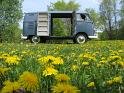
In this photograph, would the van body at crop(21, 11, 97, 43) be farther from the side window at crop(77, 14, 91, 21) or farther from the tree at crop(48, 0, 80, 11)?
the tree at crop(48, 0, 80, 11)

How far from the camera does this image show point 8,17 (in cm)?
3192

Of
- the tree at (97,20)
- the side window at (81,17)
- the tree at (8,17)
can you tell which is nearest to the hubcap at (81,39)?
the side window at (81,17)

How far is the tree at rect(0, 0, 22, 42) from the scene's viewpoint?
31.3 m

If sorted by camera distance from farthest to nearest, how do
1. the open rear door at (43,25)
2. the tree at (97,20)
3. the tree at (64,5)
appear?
the tree at (97,20)
the tree at (64,5)
the open rear door at (43,25)

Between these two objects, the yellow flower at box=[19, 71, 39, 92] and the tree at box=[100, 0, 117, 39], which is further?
the tree at box=[100, 0, 117, 39]

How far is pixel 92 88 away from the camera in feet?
7.61

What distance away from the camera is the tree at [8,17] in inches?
1231

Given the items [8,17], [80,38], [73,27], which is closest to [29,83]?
[80,38]

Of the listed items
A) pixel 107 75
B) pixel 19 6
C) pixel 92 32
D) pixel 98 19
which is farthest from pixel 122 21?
pixel 107 75

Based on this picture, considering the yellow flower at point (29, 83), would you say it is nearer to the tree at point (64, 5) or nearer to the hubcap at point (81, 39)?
the hubcap at point (81, 39)

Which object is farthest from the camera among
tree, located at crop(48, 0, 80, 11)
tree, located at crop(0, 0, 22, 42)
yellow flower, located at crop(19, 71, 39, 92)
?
tree, located at crop(48, 0, 80, 11)

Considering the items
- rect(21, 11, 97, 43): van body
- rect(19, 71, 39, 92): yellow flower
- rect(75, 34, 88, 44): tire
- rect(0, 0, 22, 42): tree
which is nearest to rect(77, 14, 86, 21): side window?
rect(21, 11, 97, 43): van body

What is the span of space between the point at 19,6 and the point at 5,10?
1682mm

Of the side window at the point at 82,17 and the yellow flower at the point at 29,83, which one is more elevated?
the side window at the point at 82,17
